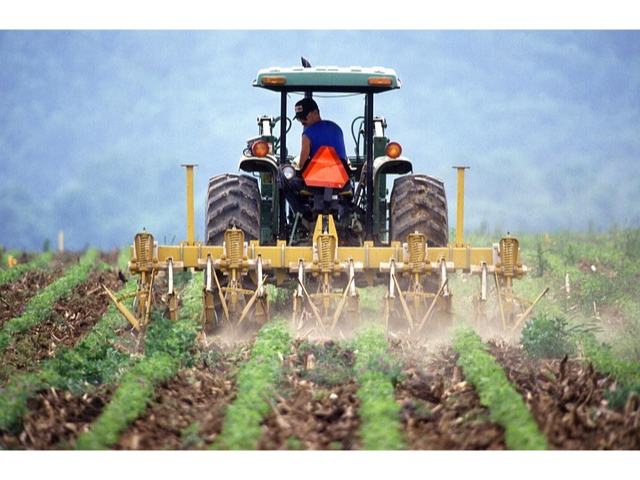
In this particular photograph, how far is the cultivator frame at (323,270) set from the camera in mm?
12055

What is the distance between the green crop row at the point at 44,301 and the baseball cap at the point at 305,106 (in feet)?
13.0

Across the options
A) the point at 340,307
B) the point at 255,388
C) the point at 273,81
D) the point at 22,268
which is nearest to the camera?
the point at 255,388

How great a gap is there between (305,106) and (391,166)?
3.85ft

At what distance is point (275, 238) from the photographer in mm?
13695

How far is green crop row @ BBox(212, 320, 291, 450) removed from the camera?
26.4 feet

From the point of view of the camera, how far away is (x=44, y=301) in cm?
1536

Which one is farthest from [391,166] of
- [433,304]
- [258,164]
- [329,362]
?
[329,362]

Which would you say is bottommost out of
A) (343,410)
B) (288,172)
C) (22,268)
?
(343,410)

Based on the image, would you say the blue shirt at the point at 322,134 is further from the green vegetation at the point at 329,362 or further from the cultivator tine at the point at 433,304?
the green vegetation at the point at 329,362

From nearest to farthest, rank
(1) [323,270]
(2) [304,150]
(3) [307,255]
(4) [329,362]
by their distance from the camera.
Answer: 1. (4) [329,362]
2. (1) [323,270]
3. (3) [307,255]
4. (2) [304,150]

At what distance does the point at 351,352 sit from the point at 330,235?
68.4 inches

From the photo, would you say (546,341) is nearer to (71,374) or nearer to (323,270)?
(323,270)

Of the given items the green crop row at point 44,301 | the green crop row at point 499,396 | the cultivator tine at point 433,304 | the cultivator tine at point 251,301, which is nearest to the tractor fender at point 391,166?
the cultivator tine at point 433,304

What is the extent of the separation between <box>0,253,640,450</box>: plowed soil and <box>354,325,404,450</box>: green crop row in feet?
0.31
